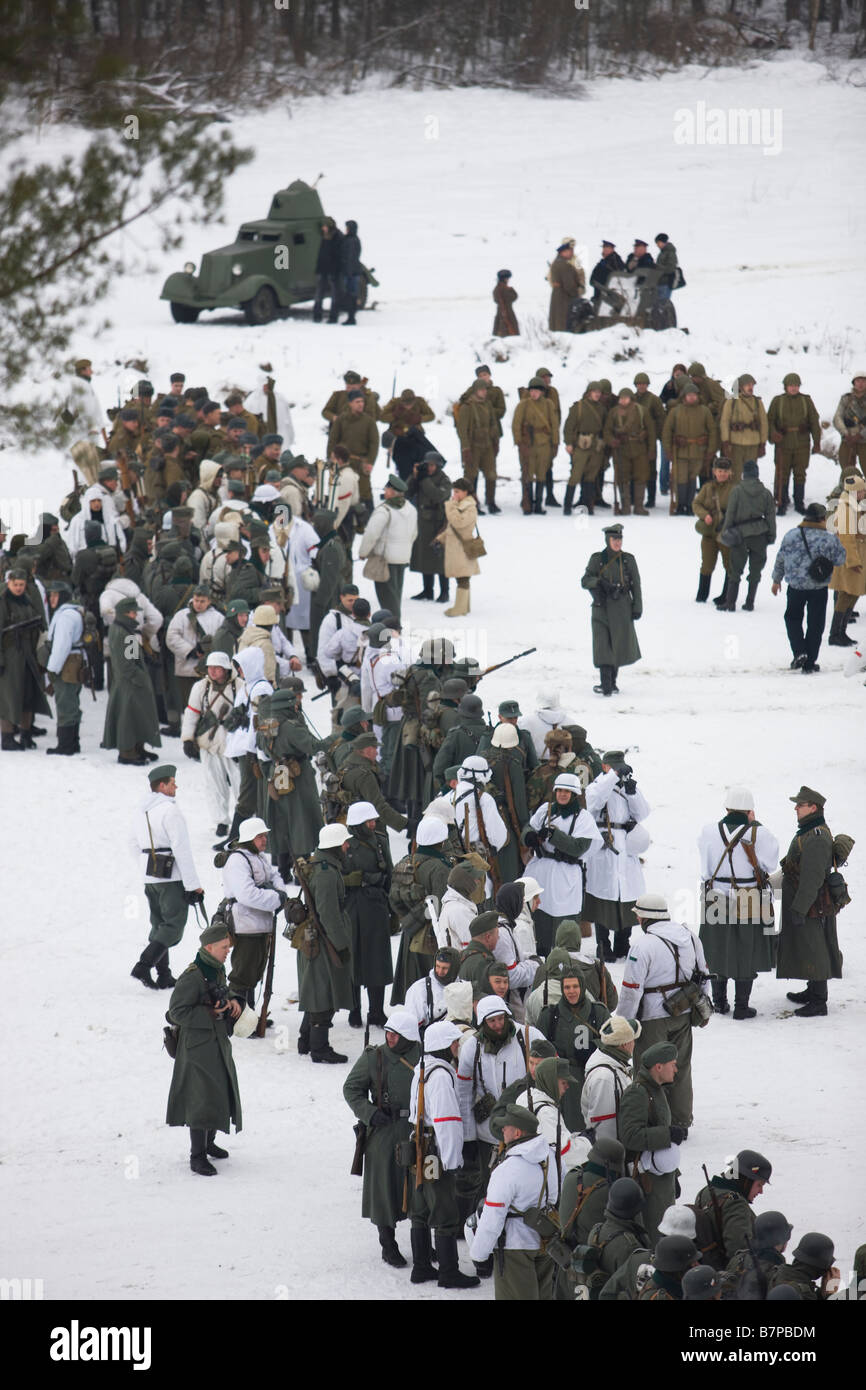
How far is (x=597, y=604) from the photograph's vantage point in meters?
15.4

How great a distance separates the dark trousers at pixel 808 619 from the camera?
1616cm

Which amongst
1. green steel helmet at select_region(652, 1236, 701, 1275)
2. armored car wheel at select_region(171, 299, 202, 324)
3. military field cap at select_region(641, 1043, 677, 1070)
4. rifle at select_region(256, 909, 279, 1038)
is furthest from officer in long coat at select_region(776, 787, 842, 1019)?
armored car wheel at select_region(171, 299, 202, 324)

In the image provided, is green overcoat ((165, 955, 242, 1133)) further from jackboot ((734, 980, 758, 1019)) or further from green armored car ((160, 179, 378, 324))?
green armored car ((160, 179, 378, 324))

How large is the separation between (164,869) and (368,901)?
139 centimetres

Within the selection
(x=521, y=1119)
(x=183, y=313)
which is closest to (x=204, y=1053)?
(x=521, y=1119)

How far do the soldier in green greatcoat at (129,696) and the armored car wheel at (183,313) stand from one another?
46.5 ft

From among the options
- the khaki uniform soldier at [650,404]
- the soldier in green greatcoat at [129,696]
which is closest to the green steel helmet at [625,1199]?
the soldier in green greatcoat at [129,696]

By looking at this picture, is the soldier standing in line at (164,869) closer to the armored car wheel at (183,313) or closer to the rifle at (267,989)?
the rifle at (267,989)

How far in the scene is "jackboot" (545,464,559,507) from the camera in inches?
836

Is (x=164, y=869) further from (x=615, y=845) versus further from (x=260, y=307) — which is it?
(x=260, y=307)

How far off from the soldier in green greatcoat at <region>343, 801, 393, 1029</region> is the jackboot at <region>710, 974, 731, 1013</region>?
1.97m

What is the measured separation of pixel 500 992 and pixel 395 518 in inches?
342
